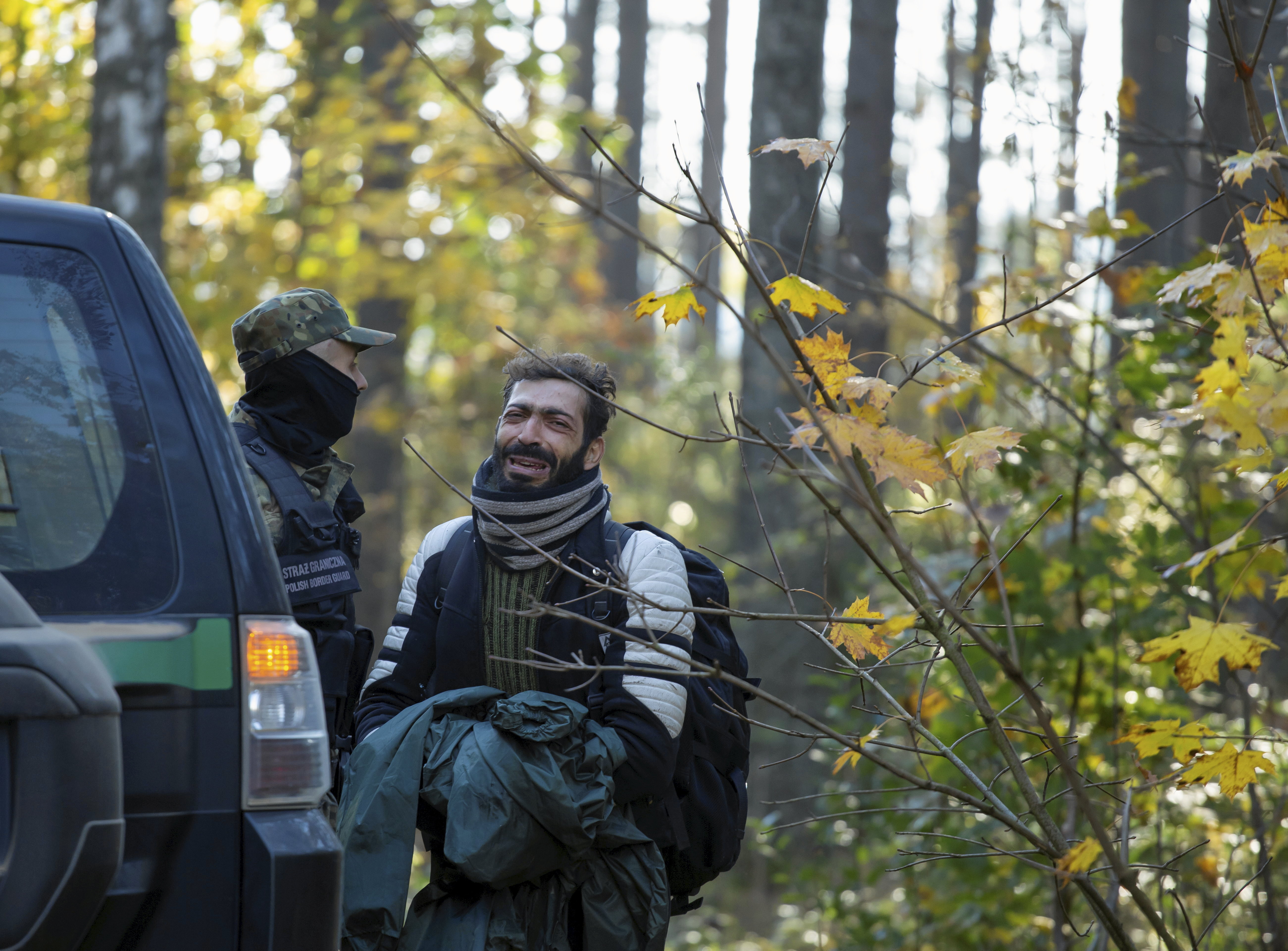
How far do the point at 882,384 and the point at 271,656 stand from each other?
131 cm

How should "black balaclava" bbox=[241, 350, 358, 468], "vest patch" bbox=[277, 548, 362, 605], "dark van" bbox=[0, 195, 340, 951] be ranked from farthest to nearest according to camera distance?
"black balaclava" bbox=[241, 350, 358, 468], "vest patch" bbox=[277, 548, 362, 605], "dark van" bbox=[0, 195, 340, 951]

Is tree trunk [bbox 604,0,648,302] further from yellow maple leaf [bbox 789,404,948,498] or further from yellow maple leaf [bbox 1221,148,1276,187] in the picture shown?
yellow maple leaf [bbox 789,404,948,498]

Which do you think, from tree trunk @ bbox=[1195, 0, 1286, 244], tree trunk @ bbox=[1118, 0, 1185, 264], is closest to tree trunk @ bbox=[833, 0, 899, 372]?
tree trunk @ bbox=[1118, 0, 1185, 264]

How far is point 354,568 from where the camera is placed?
2834 mm

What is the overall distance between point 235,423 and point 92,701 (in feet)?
4.06

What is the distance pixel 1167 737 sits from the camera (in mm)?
2385

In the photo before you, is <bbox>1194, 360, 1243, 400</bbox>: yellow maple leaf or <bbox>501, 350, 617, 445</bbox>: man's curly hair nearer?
<bbox>1194, 360, 1243, 400</bbox>: yellow maple leaf

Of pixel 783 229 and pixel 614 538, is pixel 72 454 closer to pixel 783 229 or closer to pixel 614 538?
pixel 614 538

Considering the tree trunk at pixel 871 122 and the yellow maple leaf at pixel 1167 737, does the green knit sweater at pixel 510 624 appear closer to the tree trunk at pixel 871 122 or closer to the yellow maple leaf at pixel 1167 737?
the yellow maple leaf at pixel 1167 737

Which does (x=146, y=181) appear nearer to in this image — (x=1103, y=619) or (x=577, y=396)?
(x=577, y=396)

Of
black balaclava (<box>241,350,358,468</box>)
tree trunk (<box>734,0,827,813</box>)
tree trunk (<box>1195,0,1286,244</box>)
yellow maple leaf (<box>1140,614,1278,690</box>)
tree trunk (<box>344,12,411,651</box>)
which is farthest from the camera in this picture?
tree trunk (<box>344,12,411,651</box>)

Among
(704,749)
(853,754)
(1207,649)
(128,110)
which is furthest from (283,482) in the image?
(128,110)

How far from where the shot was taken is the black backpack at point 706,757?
2.75 metres

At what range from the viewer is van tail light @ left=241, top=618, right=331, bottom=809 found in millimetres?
1852
